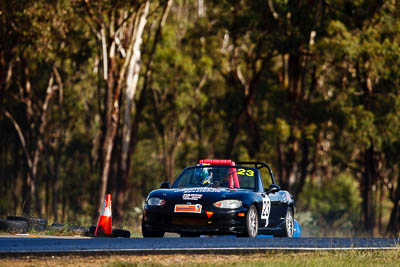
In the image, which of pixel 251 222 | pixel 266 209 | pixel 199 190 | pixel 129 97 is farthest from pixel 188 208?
pixel 129 97

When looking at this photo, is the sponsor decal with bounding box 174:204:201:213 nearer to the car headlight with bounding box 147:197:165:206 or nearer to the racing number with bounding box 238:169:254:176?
the car headlight with bounding box 147:197:165:206

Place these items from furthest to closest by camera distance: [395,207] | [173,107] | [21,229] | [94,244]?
[173,107], [395,207], [21,229], [94,244]

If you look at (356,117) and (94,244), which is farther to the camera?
(356,117)

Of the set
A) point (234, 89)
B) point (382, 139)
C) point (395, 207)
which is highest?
point (234, 89)

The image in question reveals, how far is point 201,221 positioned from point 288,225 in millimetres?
3127

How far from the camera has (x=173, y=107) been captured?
49.8 metres

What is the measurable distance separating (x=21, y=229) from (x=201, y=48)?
107 feet

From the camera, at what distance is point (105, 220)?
1479 centimetres

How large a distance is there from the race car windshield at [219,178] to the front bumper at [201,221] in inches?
49.9

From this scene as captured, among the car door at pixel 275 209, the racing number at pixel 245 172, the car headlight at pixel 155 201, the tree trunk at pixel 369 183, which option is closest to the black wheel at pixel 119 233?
the car headlight at pixel 155 201

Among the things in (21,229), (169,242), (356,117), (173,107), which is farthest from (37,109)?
(169,242)

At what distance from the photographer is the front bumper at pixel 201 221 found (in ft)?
45.3

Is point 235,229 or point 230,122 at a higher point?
point 230,122

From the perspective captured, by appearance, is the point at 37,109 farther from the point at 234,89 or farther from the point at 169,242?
the point at 169,242
